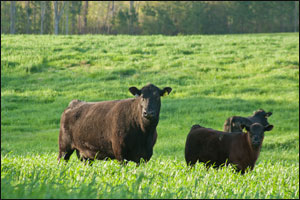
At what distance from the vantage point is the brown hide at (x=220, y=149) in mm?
8602

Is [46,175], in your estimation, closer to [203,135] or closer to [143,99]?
[143,99]

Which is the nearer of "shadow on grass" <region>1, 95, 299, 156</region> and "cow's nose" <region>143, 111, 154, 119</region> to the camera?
"cow's nose" <region>143, 111, 154, 119</region>

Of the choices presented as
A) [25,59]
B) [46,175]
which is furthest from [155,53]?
[46,175]

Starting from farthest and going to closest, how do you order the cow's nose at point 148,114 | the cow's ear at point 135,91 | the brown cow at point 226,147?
the brown cow at point 226,147 < the cow's ear at point 135,91 < the cow's nose at point 148,114

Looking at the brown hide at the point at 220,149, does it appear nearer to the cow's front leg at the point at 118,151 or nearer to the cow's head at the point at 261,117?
the cow's front leg at the point at 118,151

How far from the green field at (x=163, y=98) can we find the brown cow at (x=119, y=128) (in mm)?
353

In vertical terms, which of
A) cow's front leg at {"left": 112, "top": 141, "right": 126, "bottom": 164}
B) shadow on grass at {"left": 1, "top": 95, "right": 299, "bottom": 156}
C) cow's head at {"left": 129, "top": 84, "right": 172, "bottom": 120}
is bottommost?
shadow on grass at {"left": 1, "top": 95, "right": 299, "bottom": 156}

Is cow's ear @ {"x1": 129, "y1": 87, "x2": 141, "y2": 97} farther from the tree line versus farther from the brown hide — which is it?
the tree line

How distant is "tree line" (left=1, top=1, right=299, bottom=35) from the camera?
74.2 m

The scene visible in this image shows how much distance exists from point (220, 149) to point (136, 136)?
5.78 ft

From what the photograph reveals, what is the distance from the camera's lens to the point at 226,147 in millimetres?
8797

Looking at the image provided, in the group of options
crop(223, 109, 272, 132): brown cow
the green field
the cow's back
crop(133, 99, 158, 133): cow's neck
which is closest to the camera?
the green field

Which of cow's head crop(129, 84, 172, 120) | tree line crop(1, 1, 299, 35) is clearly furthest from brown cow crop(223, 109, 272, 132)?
tree line crop(1, 1, 299, 35)

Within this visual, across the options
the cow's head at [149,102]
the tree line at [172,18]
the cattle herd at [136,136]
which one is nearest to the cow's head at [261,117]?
the cattle herd at [136,136]
